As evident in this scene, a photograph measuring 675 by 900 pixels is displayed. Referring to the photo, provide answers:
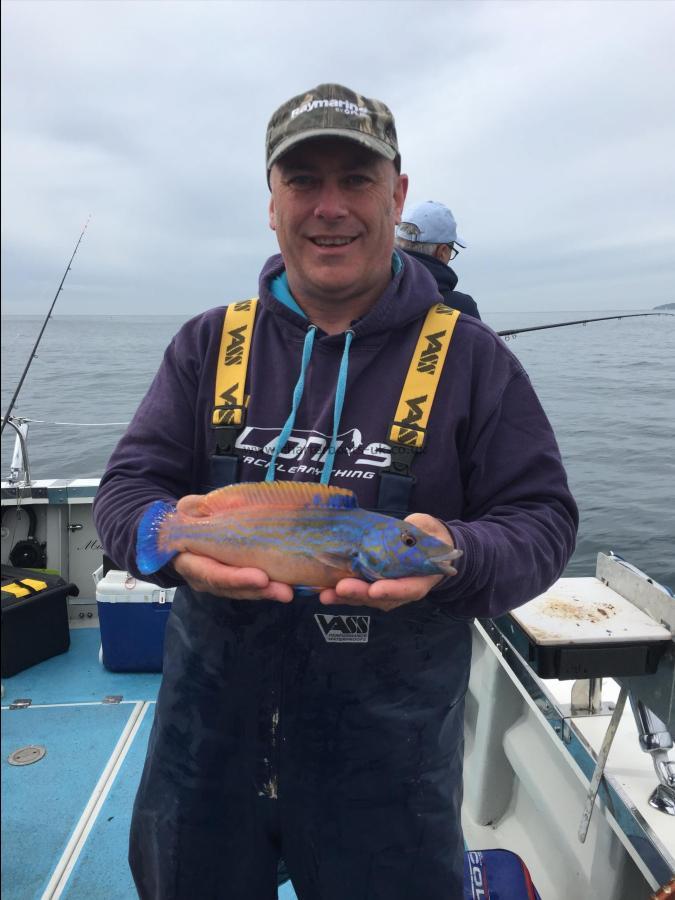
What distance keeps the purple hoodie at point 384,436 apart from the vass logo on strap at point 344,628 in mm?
277

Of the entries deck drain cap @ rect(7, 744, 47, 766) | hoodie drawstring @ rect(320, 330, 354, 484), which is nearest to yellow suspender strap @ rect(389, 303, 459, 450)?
hoodie drawstring @ rect(320, 330, 354, 484)

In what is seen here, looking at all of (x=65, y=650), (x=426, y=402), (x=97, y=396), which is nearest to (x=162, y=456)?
(x=426, y=402)

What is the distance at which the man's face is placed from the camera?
2045 millimetres

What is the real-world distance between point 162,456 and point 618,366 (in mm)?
10896

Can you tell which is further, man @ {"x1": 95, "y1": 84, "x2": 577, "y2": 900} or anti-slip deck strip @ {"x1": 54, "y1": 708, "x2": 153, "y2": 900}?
anti-slip deck strip @ {"x1": 54, "y1": 708, "x2": 153, "y2": 900}

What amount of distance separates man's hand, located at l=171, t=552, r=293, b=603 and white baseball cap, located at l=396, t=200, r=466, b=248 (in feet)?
12.7

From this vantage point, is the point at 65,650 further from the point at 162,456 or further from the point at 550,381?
the point at 550,381

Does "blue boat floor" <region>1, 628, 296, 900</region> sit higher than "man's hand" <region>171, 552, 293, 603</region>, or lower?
lower

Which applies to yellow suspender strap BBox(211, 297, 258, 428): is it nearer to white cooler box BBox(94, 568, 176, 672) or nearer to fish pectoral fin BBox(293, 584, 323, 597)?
fish pectoral fin BBox(293, 584, 323, 597)

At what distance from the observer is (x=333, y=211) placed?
2021 millimetres

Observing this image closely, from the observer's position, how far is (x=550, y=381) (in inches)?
480

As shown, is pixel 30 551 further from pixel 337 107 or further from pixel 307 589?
pixel 337 107

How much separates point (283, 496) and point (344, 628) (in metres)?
0.46

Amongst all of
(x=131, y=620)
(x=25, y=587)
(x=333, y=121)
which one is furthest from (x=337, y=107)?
(x=25, y=587)
